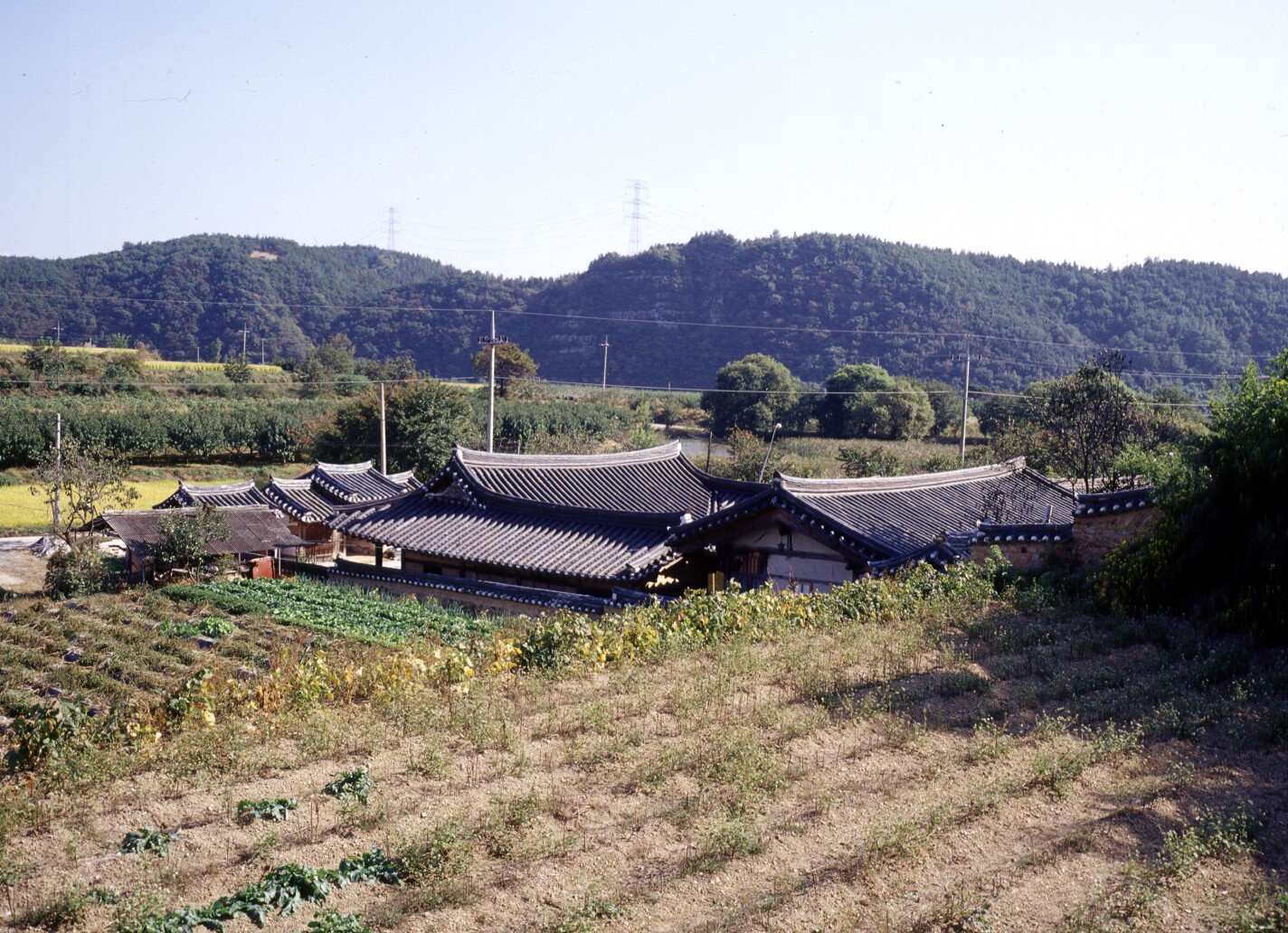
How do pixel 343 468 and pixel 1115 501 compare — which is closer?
pixel 1115 501

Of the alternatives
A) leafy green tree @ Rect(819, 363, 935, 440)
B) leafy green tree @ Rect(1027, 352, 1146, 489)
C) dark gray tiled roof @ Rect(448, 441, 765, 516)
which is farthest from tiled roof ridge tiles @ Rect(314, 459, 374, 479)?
leafy green tree @ Rect(819, 363, 935, 440)

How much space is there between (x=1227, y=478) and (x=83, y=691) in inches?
644

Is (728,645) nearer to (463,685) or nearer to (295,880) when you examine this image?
(463,685)

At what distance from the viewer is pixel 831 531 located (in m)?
15.5

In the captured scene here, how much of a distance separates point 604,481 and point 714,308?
65970 millimetres

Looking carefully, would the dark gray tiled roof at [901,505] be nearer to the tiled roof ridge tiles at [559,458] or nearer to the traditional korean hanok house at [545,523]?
the traditional korean hanok house at [545,523]

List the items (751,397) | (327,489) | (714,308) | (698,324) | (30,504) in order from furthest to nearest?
(714,308), (698,324), (751,397), (30,504), (327,489)

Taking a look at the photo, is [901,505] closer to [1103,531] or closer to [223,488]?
[1103,531]

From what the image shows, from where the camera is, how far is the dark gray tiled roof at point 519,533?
60.6ft

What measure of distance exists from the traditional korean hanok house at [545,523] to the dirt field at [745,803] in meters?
9.26

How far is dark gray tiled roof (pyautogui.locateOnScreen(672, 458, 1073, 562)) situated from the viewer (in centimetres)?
1556

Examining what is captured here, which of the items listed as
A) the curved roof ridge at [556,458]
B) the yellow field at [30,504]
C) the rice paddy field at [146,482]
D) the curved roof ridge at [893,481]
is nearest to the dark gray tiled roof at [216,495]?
the yellow field at [30,504]

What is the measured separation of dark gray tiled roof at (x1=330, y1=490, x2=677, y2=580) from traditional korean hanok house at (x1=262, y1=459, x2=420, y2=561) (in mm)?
10432

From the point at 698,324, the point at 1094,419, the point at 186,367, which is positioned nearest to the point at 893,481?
the point at 1094,419
